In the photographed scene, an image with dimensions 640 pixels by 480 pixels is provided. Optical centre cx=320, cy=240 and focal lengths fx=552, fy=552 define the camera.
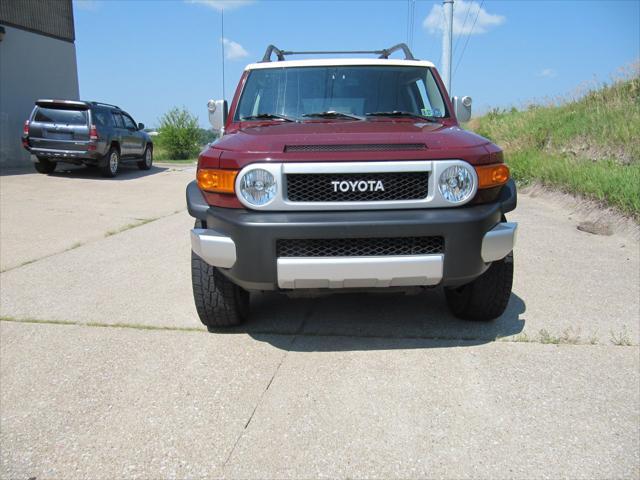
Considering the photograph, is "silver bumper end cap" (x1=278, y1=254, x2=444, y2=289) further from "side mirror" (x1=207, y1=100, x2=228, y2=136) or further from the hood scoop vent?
"side mirror" (x1=207, y1=100, x2=228, y2=136)

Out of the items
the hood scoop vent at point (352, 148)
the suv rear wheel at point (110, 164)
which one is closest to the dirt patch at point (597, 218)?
the hood scoop vent at point (352, 148)

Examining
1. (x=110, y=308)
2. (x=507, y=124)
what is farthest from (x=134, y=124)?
(x=110, y=308)

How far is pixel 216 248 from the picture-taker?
3000mm

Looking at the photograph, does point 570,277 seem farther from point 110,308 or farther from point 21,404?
point 21,404

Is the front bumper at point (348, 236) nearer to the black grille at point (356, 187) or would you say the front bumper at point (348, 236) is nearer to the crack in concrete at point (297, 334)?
the black grille at point (356, 187)

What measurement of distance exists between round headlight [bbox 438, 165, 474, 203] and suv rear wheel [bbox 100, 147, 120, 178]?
1220 centimetres

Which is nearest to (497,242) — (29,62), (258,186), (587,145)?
(258,186)

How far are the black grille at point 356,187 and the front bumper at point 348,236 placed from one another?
88mm

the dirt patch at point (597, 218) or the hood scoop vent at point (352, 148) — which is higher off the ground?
the hood scoop vent at point (352, 148)

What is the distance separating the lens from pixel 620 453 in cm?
227

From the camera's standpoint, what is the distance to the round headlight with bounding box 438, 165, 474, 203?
299 cm

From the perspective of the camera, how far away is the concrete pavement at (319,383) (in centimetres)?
227

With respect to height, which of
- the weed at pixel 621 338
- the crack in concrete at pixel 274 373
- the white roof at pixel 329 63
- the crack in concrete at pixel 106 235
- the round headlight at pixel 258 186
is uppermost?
the white roof at pixel 329 63

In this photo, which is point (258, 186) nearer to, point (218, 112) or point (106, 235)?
point (218, 112)
